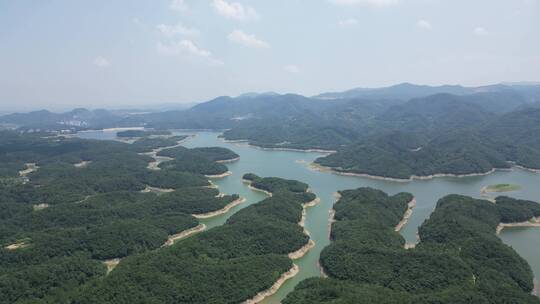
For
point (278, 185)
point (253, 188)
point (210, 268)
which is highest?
point (210, 268)

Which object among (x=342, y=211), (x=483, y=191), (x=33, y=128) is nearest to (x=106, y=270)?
(x=342, y=211)

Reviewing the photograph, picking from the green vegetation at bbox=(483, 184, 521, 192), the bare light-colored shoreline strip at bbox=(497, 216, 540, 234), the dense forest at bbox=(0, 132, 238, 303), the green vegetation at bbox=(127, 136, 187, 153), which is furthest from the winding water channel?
the green vegetation at bbox=(127, 136, 187, 153)

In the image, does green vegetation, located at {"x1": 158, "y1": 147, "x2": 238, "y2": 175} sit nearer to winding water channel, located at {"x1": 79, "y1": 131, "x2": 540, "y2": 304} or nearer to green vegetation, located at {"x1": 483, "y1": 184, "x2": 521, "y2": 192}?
winding water channel, located at {"x1": 79, "y1": 131, "x2": 540, "y2": 304}

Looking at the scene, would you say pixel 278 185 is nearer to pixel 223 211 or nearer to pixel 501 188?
pixel 223 211

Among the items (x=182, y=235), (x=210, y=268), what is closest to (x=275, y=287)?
(x=210, y=268)

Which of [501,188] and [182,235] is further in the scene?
[501,188]

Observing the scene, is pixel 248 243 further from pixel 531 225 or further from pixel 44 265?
pixel 531 225

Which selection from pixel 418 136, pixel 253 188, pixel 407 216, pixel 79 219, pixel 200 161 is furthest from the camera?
pixel 418 136
